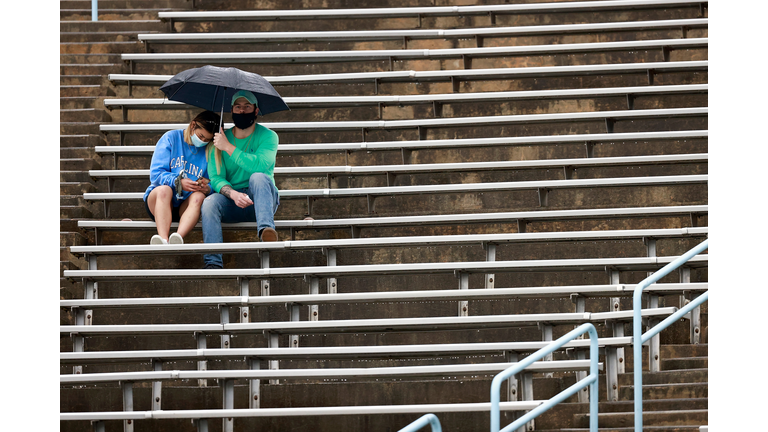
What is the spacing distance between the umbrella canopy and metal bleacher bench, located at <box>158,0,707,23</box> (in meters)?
1.63

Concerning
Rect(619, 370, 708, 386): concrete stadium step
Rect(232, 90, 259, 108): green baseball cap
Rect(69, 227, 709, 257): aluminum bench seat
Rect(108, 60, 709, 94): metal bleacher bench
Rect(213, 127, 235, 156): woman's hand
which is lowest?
Rect(619, 370, 708, 386): concrete stadium step

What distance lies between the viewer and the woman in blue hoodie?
15.0ft

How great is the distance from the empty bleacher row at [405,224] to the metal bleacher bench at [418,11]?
0.02 m

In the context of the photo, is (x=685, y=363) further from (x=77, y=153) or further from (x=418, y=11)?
(x=77, y=153)

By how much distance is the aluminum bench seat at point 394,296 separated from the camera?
13.2ft

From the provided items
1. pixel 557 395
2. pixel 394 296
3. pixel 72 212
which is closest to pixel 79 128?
pixel 72 212

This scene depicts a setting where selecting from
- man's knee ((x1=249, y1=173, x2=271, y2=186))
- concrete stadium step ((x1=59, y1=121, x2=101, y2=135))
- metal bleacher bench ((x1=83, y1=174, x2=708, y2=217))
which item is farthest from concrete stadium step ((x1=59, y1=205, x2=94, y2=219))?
man's knee ((x1=249, y1=173, x2=271, y2=186))

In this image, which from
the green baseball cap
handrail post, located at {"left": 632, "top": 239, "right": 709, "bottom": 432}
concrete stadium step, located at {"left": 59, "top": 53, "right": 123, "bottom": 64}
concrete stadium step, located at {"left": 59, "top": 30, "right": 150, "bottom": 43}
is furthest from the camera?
concrete stadium step, located at {"left": 59, "top": 30, "right": 150, "bottom": 43}

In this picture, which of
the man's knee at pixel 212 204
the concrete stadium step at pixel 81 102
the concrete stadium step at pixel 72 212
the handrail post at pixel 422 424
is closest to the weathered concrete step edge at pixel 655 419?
the handrail post at pixel 422 424

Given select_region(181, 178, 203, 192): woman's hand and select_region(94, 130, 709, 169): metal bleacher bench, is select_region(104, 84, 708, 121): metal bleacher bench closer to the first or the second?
select_region(94, 130, 709, 169): metal bleacher bench

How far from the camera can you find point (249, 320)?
4.41 metres

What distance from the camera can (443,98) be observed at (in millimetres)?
5664

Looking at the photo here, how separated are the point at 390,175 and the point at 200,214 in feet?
3.86

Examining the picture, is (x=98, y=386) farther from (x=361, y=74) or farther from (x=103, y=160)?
(x=361, y=74)
